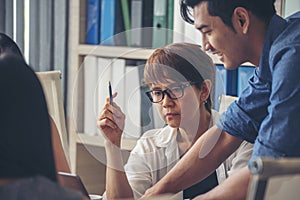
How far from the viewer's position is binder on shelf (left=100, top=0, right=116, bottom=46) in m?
2.51

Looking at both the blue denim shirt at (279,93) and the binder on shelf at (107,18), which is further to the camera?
the binder on shelf at (107,18)

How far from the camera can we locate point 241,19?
150cm

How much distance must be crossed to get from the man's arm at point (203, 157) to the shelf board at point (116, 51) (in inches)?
24.8

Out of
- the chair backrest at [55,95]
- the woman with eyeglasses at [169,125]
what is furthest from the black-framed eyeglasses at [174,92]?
the chair backrest at [55,95]

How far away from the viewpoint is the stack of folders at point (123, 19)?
7.88 ft

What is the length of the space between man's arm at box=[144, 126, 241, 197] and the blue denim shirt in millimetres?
93

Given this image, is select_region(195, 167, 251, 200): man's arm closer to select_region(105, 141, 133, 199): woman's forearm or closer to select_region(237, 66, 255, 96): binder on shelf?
select_region(105, 141, 133, 199): woman's forearm

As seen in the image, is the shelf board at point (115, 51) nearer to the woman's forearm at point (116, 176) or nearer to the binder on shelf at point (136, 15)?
the binder on shelf at point (136, 15)

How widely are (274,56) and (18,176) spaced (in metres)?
0.67

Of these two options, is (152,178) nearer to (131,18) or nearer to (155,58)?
(155,58)

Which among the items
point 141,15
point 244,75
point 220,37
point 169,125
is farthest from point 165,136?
point 141,15

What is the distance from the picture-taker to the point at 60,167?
69.0 inches

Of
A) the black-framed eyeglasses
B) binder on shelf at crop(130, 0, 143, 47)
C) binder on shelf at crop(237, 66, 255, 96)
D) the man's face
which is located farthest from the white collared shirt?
binder on shelf at crop(130, 0, 143, 47)

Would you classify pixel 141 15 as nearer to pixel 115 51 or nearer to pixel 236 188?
pixel 115 51
